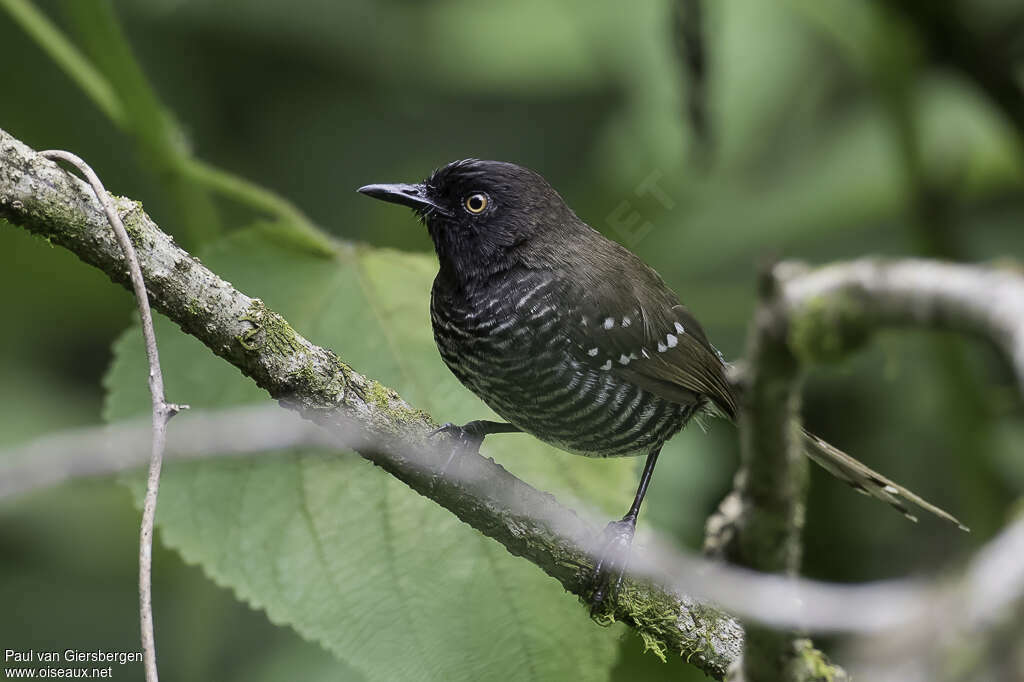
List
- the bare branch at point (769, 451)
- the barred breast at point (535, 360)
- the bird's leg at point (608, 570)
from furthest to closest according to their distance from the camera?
the barred breast at point (535, 360) < the bird's leg at point (608, 570) < the bare branch at point (769, 451)

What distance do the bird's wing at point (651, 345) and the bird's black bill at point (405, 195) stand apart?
2.05ft

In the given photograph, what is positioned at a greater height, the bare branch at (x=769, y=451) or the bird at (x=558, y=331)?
the bird at (x=558, y=331)

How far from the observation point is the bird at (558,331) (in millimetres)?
3139

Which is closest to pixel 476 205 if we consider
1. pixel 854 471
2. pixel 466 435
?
pixel 466 435

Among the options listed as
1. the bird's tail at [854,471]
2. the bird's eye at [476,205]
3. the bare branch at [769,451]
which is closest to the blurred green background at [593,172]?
the bird's tail at [854,471]

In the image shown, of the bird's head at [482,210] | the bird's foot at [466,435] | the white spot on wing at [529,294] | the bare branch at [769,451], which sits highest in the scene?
the bird's head at [482,210]

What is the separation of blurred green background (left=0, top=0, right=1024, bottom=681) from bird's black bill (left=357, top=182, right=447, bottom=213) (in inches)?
19.7

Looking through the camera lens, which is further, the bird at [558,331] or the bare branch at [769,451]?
the bird at [558,331]

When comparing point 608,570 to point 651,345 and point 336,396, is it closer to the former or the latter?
point 336,396

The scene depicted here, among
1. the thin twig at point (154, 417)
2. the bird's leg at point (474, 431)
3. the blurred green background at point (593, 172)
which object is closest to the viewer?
the thin twig at point (154, 417)

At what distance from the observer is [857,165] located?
4.74 meters

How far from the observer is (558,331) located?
3193 mm

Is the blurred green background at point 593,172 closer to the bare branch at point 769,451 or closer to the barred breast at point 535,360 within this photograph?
the barred breast at point 535,360

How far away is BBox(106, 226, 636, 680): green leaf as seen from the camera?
264 cm
